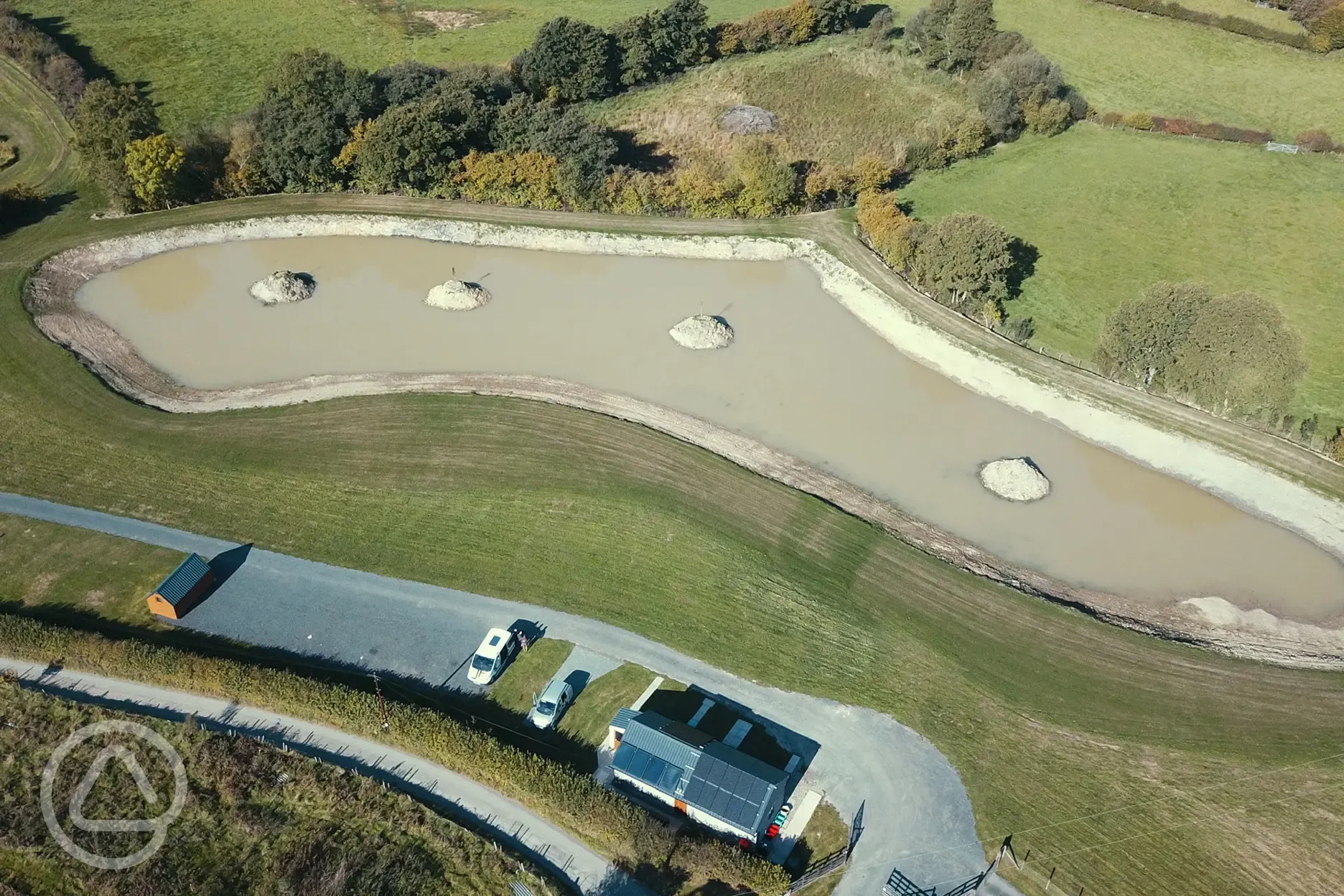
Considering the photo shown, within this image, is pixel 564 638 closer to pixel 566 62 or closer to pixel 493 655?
pixel 493 655

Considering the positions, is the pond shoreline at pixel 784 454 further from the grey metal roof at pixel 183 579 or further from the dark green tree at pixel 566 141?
the grey metal roof at pixel 183 579

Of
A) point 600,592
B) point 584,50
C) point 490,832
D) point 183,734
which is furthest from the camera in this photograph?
point 584,50

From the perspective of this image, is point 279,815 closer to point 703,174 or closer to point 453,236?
point 453,236

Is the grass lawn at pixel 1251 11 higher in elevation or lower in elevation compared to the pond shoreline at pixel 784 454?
higher

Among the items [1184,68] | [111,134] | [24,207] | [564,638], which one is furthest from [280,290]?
[1184,68]

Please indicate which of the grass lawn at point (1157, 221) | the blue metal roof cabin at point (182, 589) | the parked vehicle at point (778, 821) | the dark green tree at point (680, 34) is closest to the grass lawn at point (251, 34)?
the dark green tree at point (680, 34)

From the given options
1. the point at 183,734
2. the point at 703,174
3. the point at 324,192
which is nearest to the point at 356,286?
the point at 324,192
